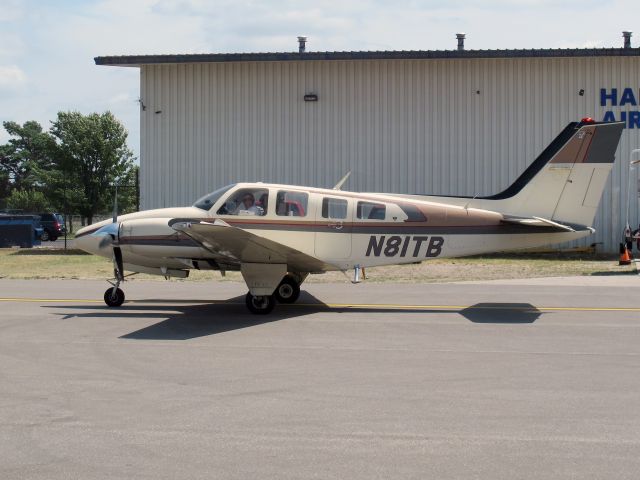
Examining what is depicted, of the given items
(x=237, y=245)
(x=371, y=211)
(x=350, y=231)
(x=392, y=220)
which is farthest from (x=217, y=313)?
(x=392, y=220)

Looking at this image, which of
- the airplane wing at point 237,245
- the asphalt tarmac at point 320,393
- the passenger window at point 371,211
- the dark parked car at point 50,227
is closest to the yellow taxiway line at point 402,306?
the asphalt tarmac at point 320,393

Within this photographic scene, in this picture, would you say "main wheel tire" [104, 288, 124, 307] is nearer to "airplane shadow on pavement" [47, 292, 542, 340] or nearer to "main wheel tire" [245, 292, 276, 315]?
"airplane shadow on pavement" [47, 292, 542, 340]

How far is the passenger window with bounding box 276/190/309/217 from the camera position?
45.0 ft

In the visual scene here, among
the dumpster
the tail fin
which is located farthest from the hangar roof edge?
the tail fin

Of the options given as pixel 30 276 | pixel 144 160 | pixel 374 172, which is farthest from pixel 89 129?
pixel 30 276

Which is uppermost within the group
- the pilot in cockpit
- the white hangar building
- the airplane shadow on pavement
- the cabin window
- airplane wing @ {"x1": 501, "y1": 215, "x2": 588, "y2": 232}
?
the white hangar building

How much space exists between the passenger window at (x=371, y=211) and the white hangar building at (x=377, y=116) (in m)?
16.1

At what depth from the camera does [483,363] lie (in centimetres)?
901

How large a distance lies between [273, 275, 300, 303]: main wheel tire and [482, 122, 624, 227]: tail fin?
4071 millimetres

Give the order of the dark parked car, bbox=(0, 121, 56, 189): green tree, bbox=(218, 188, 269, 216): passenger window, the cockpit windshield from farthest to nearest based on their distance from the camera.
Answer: bbox=(0, 121, 56, 189): green tree, the dark parked car, the cockpit windshield, bbox=(218, 188, 269, 216): passenger window

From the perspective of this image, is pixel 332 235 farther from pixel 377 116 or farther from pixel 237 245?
pixel 377 116

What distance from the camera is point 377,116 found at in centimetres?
3002

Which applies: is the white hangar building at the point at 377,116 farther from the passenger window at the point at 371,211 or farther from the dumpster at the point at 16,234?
the passenger window at the point at 371,211

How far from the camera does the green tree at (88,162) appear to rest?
53562mm
